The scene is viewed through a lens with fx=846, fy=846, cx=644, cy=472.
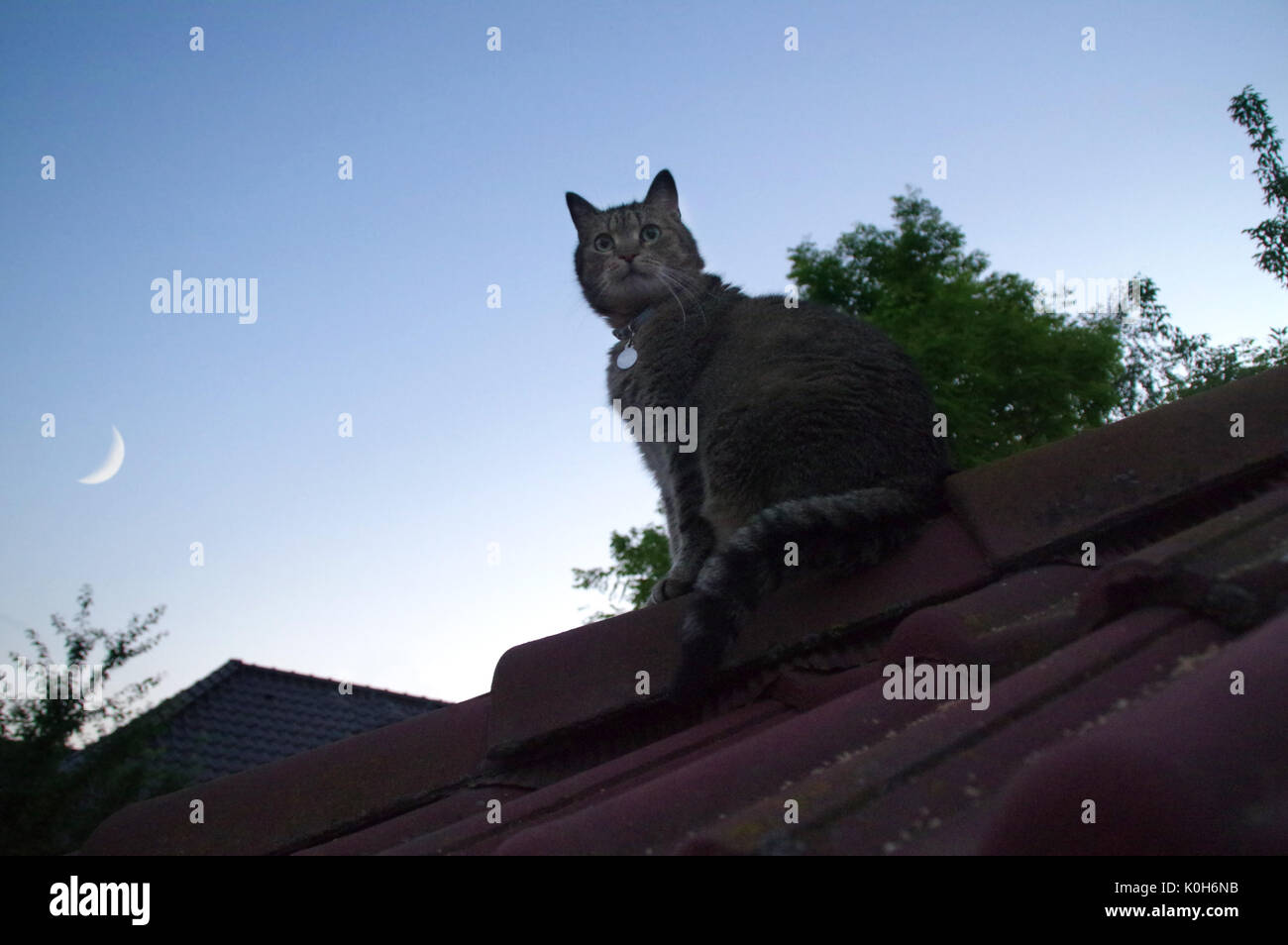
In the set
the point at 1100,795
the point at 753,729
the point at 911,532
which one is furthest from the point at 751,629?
the point at 1100,795

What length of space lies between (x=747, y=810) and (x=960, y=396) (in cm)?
989

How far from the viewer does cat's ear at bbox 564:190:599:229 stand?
469 cm

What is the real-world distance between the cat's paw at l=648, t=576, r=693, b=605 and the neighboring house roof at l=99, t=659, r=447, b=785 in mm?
6574

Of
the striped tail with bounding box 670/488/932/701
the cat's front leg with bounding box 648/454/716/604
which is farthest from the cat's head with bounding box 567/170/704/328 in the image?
the striped tail with bounding box 670/488/932/701

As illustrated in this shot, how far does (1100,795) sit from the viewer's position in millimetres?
732

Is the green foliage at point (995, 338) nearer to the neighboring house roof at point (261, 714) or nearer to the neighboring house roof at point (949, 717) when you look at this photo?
the neighboring house roof at point (261, 714)

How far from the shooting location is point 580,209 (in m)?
4.72

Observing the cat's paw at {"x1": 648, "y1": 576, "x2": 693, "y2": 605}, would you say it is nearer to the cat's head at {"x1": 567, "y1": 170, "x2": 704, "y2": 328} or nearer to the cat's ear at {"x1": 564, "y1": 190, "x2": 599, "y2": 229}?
the cat's head at {"x1": 567, "y1": 170, "x2": 704, "y2": 328}

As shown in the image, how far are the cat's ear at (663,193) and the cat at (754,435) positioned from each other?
0.51m

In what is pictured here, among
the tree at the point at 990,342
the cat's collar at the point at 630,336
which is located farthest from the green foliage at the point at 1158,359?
the cat's collar at the point at 630,336

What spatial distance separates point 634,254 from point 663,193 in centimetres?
73

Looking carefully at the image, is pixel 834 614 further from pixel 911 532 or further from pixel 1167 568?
pixel 1167 568
